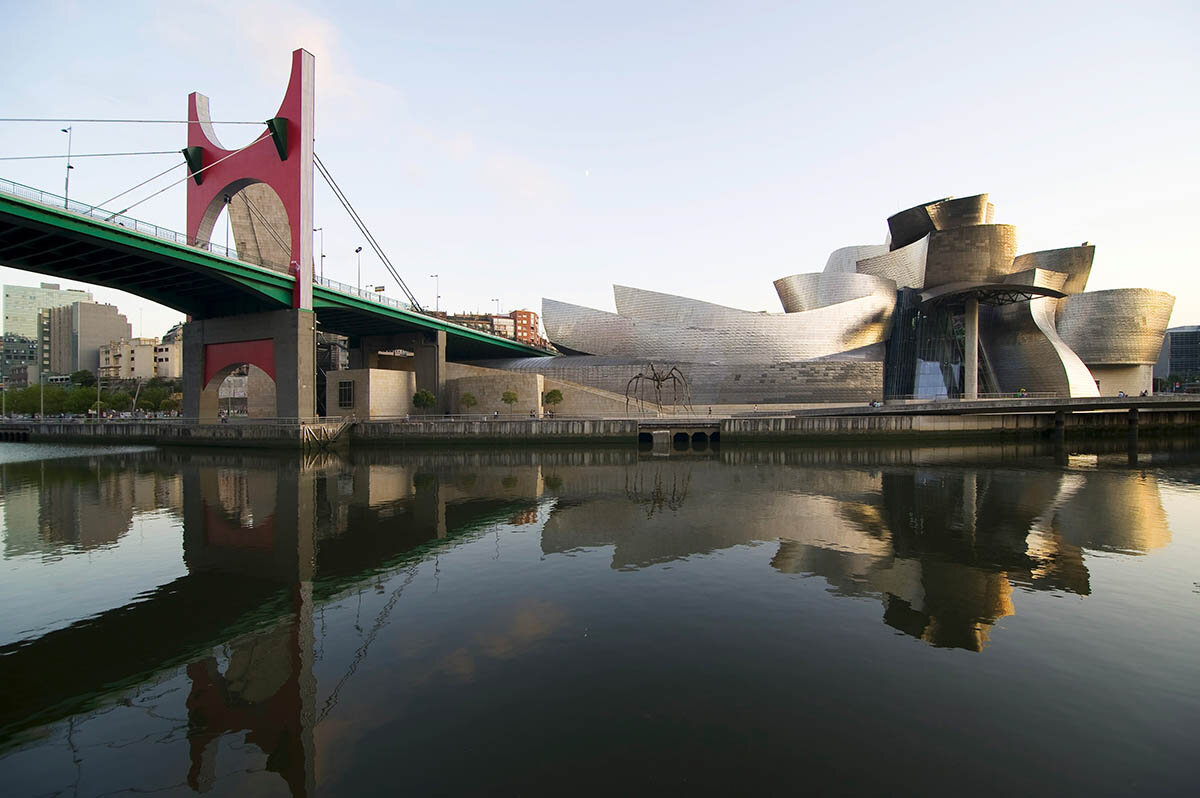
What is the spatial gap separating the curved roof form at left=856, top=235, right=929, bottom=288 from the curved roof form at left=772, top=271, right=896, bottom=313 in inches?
26.9

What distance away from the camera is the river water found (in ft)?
14.7

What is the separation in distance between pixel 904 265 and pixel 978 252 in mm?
5034

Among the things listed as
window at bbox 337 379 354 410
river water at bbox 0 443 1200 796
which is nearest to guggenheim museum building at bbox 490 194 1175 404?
window at bbox 337 379 354 410

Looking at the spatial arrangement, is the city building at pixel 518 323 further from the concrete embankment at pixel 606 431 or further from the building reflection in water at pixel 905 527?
the building reflection in water at pixel 905 527

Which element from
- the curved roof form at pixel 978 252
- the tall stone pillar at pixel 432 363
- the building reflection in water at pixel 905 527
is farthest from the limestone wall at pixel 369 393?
the curved roof form at pixel 978 252

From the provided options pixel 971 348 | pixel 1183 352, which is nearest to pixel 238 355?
pixel 971 348

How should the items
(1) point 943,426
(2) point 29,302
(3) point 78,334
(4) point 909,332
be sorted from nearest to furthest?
(1) point 943,426 < (4) point 909,332 < (3) point 78,334 < (2) point 29,302

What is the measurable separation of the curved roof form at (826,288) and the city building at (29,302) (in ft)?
550

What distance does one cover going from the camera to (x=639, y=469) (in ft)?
78.3

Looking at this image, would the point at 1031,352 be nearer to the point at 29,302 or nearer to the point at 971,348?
the point at 971,348

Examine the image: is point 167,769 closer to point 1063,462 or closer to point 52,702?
point 52,702

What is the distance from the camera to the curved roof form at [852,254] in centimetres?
5338

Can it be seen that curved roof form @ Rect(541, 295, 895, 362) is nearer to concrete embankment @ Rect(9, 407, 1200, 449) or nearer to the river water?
concrete embankment @ Rect(9, 407, 1200, 449)

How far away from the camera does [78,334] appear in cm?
10725
